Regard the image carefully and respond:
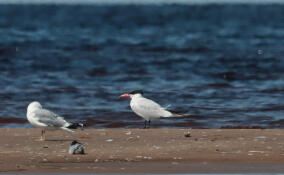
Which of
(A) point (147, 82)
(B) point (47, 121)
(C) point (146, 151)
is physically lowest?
(C) point (146, 151)

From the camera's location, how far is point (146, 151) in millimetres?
10586

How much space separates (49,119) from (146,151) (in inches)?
71.5

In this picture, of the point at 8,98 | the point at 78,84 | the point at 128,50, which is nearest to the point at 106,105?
the point at 8,98

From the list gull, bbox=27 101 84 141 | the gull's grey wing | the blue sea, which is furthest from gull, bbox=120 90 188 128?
the gull's grey wing

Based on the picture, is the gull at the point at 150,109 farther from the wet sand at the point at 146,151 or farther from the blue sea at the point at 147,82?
the blue sea at the point at 147,82

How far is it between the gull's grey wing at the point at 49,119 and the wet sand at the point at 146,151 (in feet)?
0.75

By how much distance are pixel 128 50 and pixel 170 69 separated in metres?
9.06

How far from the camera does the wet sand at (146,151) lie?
937 cm

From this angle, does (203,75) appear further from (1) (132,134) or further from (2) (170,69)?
(1) (132,134)

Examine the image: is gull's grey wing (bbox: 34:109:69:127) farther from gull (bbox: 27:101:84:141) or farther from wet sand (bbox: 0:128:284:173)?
wet sand (bbox: 0:128:284:173)

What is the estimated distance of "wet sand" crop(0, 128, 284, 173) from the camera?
9.37 meters

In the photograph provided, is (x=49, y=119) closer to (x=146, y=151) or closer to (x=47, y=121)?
(x=47, y=121)

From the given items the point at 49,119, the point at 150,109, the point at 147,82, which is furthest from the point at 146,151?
the point at 147,82

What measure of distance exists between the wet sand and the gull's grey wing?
229mm
